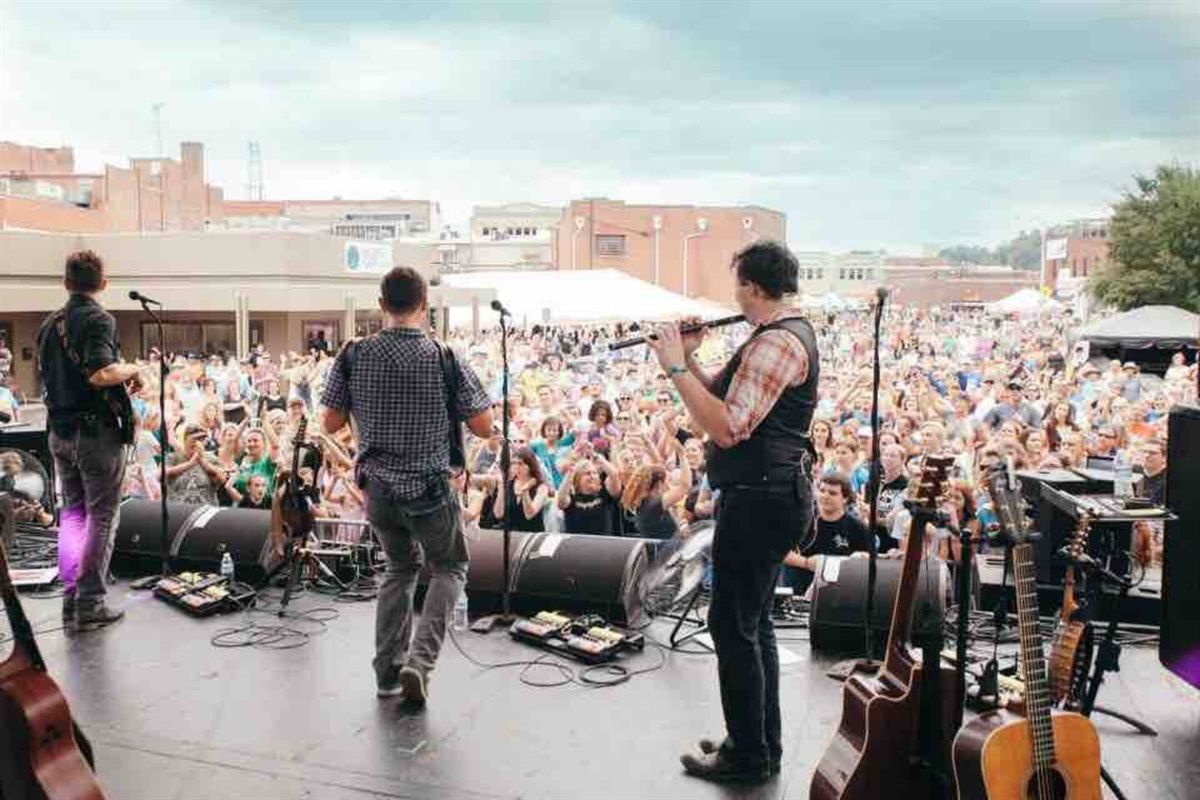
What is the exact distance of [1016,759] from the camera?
253cm

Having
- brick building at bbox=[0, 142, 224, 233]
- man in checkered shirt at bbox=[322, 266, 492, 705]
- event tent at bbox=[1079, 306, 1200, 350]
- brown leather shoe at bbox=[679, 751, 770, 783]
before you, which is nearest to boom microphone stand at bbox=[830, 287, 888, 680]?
brown leather shoe at bbox=[679, 751, 770, 783]

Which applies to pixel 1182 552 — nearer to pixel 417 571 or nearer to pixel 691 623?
pixel 691 623

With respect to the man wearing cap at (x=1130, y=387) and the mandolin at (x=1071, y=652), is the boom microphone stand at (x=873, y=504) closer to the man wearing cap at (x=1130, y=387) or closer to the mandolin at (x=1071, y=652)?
the mandolin at (x=1071, y=652)

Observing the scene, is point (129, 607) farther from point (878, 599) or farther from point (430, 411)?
point (878, 599)

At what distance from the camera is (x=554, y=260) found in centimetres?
5669

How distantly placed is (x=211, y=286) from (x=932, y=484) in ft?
75.1

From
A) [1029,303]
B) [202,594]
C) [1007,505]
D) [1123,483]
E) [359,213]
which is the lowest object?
[202,594]

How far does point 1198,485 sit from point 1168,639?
0.62 meters

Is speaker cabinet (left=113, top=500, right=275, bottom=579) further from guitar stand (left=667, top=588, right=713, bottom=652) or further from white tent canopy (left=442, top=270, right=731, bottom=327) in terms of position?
white tent canopy (left=442, top=270, right=731, bottom=327)

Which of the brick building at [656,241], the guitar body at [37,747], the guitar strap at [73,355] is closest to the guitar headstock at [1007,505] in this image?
the guitar body at [37,747]

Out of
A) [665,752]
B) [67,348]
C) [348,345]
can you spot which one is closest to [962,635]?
[665,752]

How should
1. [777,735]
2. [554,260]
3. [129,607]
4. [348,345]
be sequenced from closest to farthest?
1. [777,735]
2. [348,345]
3. [129,607]
4. [554,260]

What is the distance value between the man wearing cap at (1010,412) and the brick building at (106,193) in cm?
3404

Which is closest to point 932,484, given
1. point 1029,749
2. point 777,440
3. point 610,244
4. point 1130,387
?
point 777,440
